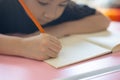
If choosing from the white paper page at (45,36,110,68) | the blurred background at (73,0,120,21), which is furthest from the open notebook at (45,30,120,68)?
the blurred background at (73,0,120,21)

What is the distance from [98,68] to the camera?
0.59 metres

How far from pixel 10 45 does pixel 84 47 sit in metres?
0.21

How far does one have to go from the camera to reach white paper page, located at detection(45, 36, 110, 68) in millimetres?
622

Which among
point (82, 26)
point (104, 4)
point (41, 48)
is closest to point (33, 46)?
point (41, 48)

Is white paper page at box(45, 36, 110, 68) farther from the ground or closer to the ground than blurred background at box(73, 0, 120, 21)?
closer to the ground

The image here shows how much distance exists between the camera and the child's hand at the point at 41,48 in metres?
0.64

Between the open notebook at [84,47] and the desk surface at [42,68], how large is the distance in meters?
0.02

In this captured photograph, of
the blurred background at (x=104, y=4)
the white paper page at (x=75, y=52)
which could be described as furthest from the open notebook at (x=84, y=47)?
the blurred background at (x=104, y=4)

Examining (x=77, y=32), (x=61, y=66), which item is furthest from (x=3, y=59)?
(x=77, y=32)

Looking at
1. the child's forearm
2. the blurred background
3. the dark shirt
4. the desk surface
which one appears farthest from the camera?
the blurred background

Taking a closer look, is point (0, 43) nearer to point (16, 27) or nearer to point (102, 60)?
point (16, 27)

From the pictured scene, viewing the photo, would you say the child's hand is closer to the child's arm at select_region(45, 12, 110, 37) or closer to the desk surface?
the desk surface

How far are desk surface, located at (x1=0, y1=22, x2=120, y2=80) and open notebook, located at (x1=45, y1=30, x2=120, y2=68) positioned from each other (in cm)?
2

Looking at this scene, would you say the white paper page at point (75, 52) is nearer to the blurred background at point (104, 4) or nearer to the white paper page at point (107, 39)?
the white paper page at point (107, 39)
